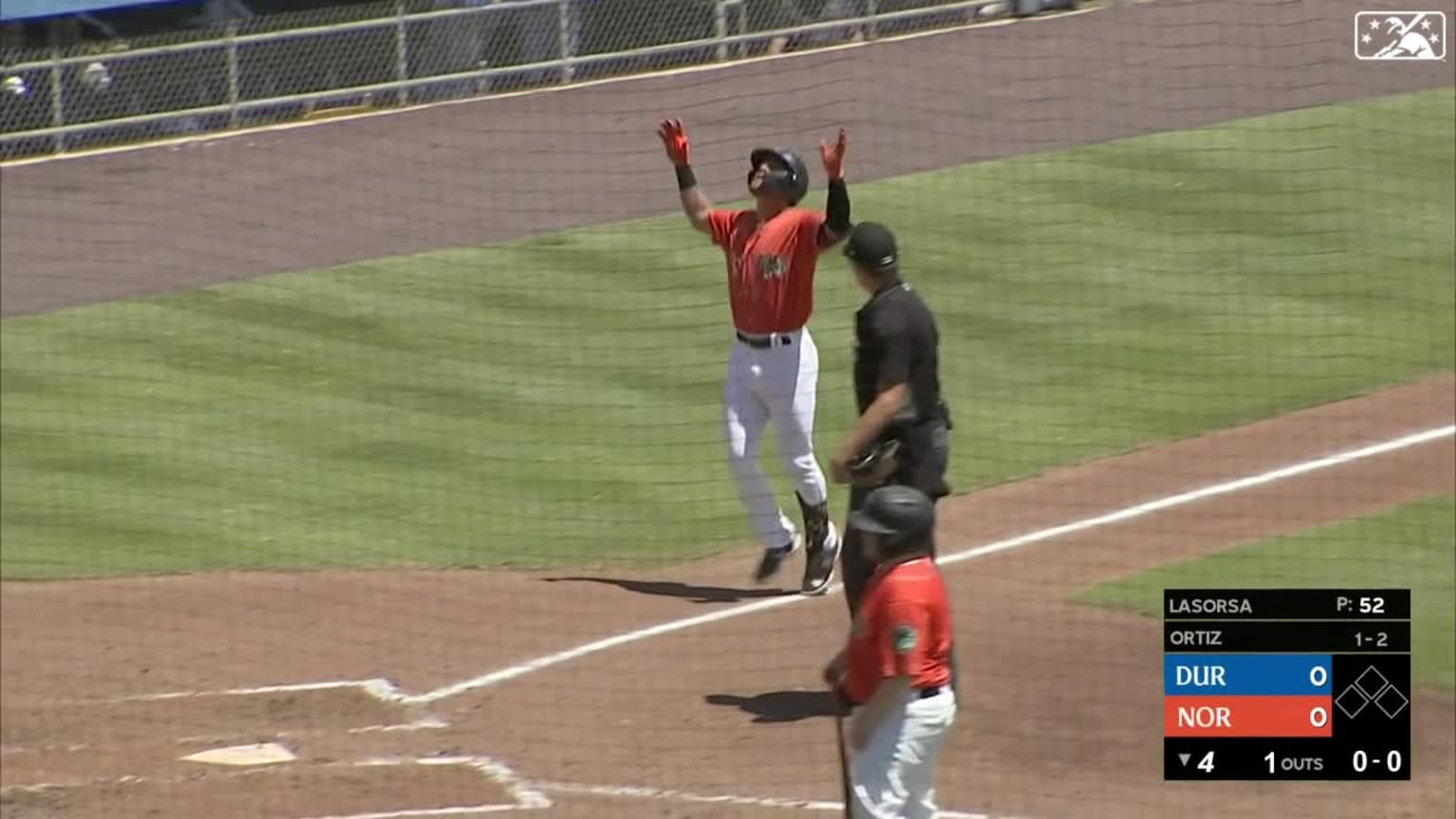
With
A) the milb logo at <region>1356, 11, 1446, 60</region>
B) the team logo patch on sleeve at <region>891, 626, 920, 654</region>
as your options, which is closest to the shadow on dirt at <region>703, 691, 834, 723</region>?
the team logo patch on sleeve at <region>891, 626, 920, 654</region>

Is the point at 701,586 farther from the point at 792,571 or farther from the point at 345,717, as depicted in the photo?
the point at 345,717

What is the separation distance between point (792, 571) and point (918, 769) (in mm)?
4535

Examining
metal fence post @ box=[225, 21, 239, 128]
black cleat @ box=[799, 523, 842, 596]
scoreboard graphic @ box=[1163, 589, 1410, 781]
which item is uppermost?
metal fence post @ box=[225, 21, 239, 128]

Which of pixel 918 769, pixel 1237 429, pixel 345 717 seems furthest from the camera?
pixel 1237 429

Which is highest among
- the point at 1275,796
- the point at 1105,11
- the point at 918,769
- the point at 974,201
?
the point at 1105,11

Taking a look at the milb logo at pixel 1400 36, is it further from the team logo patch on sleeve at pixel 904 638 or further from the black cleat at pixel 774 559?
the team logo patch on sleeve at pixel 904 638

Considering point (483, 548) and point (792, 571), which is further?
point (483, 548)

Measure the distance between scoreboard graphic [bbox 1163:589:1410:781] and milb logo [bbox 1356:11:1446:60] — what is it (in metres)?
4.84

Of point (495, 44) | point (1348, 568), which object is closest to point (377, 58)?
point (495, 44)

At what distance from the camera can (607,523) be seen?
1211 cm

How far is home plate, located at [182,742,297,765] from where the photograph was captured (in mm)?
8523

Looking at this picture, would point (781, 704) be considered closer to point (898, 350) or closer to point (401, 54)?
point (898, 350)

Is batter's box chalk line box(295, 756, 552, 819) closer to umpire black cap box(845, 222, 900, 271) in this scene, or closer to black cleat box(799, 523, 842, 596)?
umpire black cap box(845, 222, 900, 271)

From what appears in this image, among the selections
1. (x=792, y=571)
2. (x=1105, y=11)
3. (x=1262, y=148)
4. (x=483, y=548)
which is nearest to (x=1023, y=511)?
(x=792, y=571)
